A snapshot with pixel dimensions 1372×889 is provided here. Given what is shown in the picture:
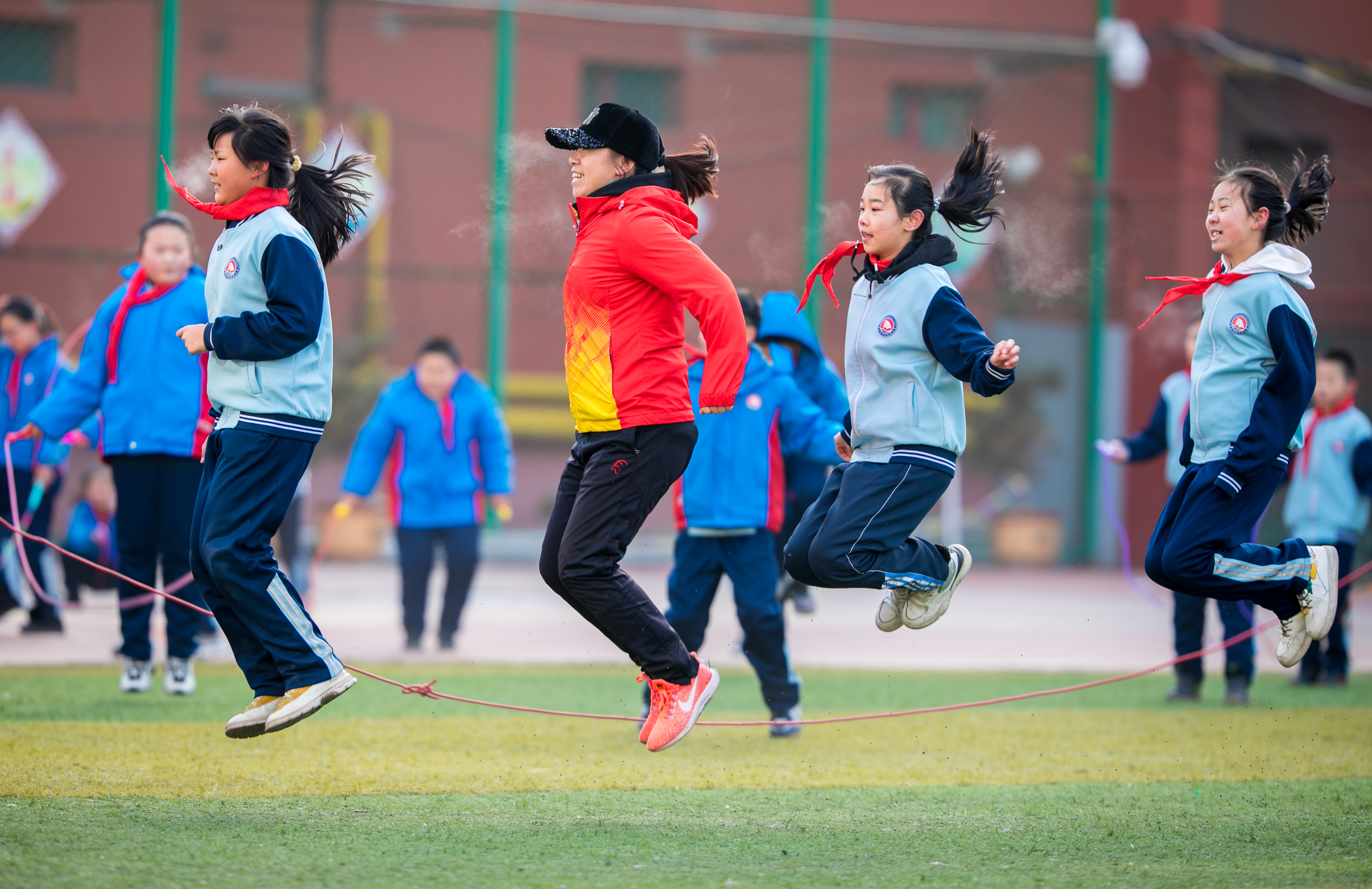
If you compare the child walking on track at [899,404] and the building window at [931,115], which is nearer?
the child walking on track at [899,404]

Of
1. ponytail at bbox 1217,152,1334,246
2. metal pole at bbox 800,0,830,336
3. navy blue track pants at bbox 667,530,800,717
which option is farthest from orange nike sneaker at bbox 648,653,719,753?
metal pole at bbox 800,0,830,336

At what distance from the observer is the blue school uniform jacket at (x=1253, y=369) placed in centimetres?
436

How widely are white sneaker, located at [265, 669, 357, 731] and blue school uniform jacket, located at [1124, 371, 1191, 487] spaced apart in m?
4.17

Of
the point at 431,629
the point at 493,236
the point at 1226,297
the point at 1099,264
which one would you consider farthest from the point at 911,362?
the point at 1099,264

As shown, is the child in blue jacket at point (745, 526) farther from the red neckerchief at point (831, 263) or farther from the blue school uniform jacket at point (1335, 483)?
the blue school uniform jacket at point (1335, 483)

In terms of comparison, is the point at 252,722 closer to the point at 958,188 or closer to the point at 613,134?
the point at 613,134

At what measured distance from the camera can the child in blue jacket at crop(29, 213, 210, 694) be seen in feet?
19.5

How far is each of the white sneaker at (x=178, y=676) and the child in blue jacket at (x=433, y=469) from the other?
188 cm

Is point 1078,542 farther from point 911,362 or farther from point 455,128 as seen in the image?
point 911,362

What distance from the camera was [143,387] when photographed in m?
5.95

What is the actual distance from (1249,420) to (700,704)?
2.00m

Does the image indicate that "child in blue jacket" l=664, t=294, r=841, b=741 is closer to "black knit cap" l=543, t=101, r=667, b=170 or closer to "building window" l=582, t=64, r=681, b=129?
"black knit cap" l=543, t=101, r=667, b=170

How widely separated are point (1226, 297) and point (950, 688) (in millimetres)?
3114

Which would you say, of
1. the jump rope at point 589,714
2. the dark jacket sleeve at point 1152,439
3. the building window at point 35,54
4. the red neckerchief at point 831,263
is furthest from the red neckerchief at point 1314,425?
the building window at point 35,54
